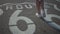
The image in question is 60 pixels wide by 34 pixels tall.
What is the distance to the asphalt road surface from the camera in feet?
2.61

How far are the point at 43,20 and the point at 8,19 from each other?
259 mm

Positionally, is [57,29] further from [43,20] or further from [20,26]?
[20,26]

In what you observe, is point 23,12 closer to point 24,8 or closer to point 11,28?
point 24,8

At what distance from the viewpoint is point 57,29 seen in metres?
0.82

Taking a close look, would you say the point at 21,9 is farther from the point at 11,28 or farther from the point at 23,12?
the point at 11,28

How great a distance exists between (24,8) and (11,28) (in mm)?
182

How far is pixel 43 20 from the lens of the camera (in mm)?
831

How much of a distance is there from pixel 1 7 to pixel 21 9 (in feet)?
0.49

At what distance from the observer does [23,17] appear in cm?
83

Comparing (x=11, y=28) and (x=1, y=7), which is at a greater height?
(x=1, y=7)

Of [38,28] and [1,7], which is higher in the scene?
[1,7]

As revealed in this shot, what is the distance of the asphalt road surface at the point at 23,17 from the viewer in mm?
795

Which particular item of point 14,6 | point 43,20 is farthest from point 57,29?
point 14,6

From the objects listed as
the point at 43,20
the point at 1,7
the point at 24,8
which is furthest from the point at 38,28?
the point at 1,7
